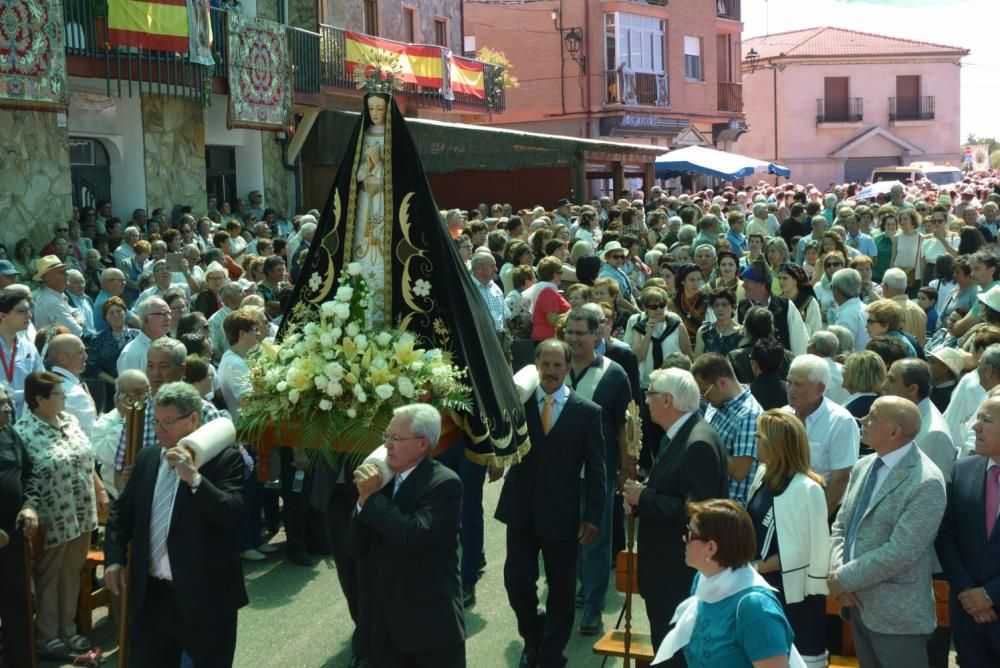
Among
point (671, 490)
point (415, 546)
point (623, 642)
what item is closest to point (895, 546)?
point (671, 490)

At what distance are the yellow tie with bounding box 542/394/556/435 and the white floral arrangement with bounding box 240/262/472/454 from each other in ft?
2.43

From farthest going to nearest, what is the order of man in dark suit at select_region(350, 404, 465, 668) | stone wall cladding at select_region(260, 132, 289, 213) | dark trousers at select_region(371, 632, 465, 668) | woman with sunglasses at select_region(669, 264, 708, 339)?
stone wall cladding at select_region(260, 132, 289, 213) < woman with sunglasses at select_region(669, 264, 708, 339) < dark trousers at select_region(371, 632, 465, 668) < man in dark suit at select_region(350, 404, 465, 668)

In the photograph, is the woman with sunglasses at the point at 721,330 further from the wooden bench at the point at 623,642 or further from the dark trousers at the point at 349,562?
the dark trousers at the point at 349,562

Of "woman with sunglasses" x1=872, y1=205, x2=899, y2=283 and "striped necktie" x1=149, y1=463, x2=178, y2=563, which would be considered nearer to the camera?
"striped necktie" x1=149, y1=463, x2=178, y2=563

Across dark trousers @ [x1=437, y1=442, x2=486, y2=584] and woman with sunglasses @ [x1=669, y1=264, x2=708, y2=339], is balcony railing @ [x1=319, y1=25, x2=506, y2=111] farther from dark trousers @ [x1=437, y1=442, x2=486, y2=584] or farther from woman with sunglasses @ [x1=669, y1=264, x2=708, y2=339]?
dark trousers @ [x1=437, y1=442, x2=486, y2=584]

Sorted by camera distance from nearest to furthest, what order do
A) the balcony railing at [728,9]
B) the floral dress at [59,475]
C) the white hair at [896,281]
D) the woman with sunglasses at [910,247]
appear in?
1. the floral dress at [59,475]
2. the white hair at [896,281]
3. the woman with sunglasses at [910,247]
4. the balcony railing at [728,9]

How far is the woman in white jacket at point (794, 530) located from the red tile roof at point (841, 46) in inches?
1937

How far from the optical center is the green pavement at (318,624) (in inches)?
265

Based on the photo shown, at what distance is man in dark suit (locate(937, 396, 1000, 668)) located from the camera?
16.8 feet

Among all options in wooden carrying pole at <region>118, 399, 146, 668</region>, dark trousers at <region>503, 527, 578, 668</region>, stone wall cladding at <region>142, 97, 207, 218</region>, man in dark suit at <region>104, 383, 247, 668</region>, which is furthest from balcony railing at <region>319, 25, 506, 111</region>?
man in dark suit at <region>104, 383, 247, 668</region>

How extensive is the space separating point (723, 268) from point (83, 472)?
264 inches

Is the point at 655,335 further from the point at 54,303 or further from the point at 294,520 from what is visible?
the point at 54,303

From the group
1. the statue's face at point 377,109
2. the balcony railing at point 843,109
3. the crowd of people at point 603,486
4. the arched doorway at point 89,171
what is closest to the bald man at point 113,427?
the crowd of people at point 603,486

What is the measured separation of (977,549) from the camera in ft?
17.1
